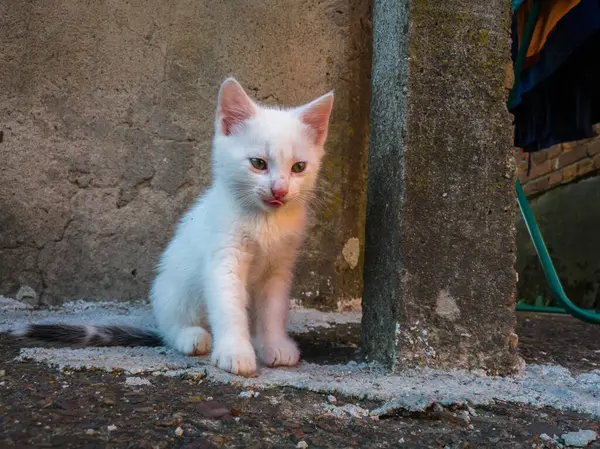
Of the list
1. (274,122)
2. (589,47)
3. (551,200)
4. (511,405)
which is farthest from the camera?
(551,200)

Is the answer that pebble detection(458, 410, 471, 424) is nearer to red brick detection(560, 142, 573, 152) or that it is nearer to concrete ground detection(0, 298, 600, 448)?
concrete ground detection(0, 298, 600, 448)

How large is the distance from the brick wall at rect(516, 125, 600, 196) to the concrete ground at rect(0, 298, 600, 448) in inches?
186

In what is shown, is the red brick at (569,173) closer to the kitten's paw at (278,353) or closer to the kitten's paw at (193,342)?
the kitten's paw at (278,353)

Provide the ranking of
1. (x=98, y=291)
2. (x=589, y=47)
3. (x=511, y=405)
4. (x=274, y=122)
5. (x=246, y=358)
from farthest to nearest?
(x=98, y=291)
(x=589, y=47)
(x=274, y=122)
(x=246, y=358)
(x=511, y=405)

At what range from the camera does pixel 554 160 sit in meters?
7.00

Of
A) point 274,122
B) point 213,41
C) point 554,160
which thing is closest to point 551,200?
point 554,160

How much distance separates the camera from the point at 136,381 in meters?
1.77

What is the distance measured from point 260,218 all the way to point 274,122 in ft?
1.25

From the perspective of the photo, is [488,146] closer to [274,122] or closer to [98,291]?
[274,122]

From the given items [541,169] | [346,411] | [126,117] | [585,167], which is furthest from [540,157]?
[346,411]

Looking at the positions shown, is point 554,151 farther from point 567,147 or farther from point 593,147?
point 593,147

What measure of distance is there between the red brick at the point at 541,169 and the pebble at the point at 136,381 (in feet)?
21.2

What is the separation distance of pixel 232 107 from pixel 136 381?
3.55 ft

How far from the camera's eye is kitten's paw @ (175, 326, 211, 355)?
224cm
